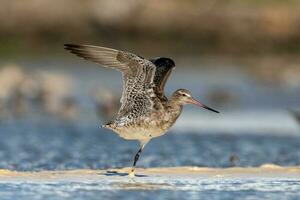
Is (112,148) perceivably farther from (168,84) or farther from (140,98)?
(168,84)

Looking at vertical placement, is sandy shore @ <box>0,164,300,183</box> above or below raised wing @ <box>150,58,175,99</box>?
below

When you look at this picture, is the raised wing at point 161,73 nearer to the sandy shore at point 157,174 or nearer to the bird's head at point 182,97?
the bird's head at point 182,97

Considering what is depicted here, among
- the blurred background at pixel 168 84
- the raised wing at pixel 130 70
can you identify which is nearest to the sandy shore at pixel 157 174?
the raised wing at pixel 130 70

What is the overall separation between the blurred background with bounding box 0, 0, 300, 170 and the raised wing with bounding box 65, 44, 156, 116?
211cm

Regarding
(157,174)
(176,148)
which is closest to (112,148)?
(176,148)

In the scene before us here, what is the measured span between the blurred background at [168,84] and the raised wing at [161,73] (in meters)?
2.36

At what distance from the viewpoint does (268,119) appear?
73.3ft

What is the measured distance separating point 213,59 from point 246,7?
7.45 meters

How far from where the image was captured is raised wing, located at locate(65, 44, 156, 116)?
521 inches

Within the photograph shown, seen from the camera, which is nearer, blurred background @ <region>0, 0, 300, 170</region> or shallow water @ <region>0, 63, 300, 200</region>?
shallow water @ <region>0, 63, 300, 200</region>

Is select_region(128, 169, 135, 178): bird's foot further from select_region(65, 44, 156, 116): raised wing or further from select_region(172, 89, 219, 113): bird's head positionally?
select_region(172, 89, 219, 113): bird's head

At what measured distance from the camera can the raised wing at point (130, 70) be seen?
43.4 feet

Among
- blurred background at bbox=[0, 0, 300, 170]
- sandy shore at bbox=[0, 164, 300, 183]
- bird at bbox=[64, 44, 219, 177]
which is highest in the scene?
blurred background at bbox=[0, 0, 300, 170]

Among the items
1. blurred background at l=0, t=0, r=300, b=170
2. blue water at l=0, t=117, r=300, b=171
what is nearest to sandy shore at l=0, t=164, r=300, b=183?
blue water at l=0, t=117, r=300, b=171
